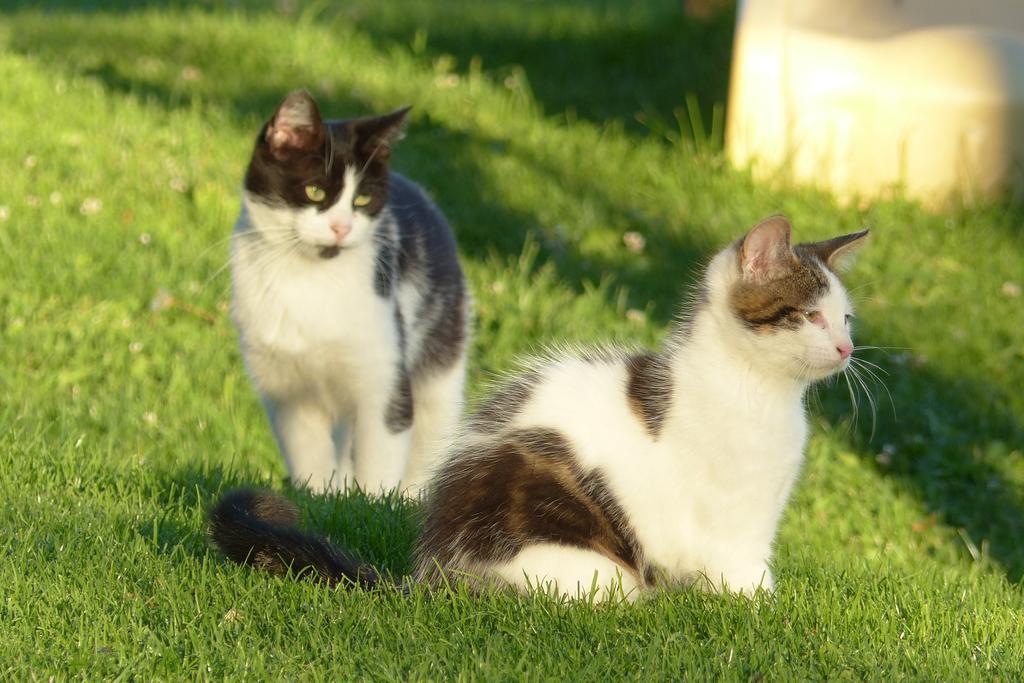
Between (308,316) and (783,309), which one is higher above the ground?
(783,309)

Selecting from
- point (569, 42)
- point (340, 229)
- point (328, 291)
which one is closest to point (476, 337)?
point (328, 291)

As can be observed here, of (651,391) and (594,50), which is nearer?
(651,391)

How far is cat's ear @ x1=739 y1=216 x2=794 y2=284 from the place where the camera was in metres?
3.55

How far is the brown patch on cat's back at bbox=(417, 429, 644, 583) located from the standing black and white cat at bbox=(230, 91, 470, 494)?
4.06 feet

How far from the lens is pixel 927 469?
21.7ft

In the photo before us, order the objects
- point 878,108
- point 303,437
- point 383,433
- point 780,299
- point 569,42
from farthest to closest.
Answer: point 569,42 < point 878,108 < point 303,437 < point 383,433 < point 780,299

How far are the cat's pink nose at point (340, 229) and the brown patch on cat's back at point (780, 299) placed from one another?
1878mm

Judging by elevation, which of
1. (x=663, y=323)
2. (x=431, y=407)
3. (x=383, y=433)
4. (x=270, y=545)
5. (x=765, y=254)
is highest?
(x=765, y=254)

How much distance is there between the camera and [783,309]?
3.55 metres

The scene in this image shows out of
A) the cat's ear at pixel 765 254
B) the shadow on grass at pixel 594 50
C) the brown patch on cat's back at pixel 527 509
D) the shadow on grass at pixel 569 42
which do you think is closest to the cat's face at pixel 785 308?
the cat's ear at pixel 765 254

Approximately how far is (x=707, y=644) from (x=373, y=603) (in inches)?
34.4

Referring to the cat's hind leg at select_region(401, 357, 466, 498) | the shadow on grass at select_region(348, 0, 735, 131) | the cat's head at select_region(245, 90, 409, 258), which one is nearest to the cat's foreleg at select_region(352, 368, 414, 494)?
the cat's hind leg at select_region(401, 357, 466, 498)

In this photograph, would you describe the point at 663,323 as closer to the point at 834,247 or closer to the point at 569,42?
the point at 834,247

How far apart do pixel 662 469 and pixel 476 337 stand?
359 centimetres
